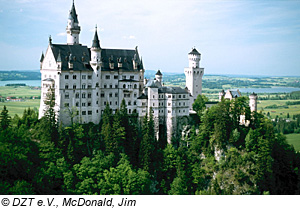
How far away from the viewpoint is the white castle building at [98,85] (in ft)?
233

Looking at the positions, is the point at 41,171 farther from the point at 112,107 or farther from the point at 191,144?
the point at 191,144

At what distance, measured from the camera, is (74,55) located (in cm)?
7294

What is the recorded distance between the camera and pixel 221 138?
7338 centimetres

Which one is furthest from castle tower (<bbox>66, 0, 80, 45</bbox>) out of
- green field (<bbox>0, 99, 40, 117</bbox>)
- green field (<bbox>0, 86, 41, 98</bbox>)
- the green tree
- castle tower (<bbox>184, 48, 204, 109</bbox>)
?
green field (<bbox>0, 86, 41, 98</bbox>)

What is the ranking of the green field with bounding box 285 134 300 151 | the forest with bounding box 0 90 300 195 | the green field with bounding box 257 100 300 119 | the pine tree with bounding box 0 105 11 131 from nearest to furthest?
1. the forest with bounding box 0 90 300 195
2. the pine tree with bounding box 0 105 11 131
3. the green field with bounding box 285 134 300 151
4. the green field with bounding box 257 100 300 119

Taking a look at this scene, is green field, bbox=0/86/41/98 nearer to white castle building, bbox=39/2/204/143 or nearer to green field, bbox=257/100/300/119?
white castle building, bbox=39/2/204/143

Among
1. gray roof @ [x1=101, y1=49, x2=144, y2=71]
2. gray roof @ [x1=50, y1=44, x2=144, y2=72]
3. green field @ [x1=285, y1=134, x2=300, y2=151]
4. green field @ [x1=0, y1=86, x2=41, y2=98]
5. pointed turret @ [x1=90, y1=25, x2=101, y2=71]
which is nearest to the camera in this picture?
gray roof @ [x1=50, y1=44, x2=144, y2=72]

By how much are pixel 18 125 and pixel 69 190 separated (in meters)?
18.3

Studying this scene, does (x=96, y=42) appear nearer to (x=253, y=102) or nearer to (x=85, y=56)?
(x=85, y=56)

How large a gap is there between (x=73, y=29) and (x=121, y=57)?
11.4 metres

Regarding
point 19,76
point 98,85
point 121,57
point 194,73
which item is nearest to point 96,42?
point 121,57

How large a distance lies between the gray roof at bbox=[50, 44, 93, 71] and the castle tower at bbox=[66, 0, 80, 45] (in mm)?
4433

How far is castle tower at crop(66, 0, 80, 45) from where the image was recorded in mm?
77375

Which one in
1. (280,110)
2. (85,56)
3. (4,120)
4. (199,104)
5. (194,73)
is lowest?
(280,110)
